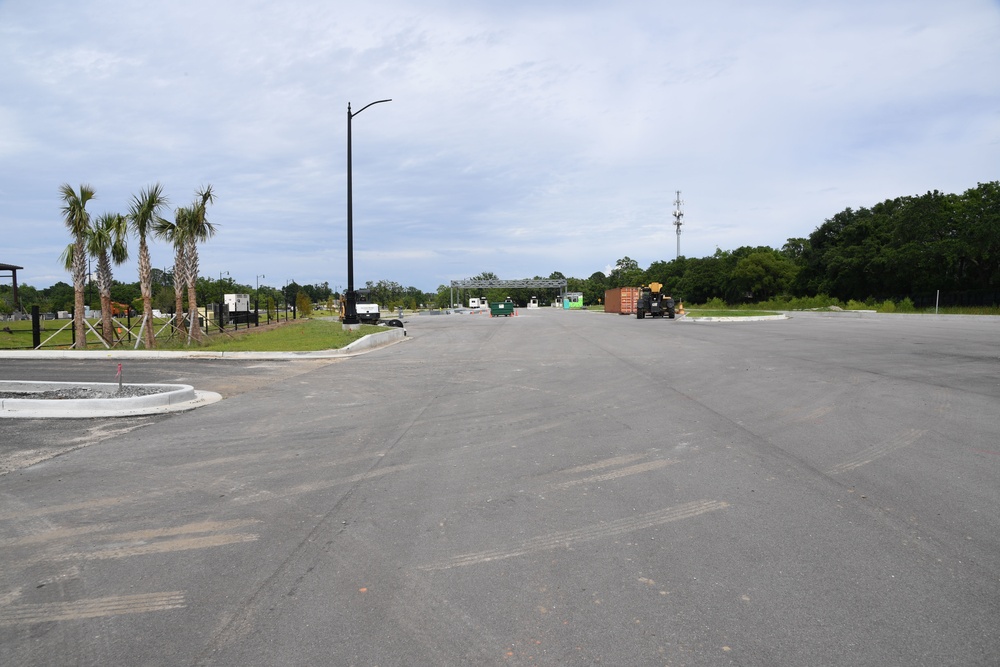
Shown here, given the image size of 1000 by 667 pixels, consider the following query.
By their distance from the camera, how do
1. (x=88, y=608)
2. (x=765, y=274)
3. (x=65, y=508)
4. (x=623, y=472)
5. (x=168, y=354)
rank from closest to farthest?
1. (x=88, y=608)
2. (x=65, y=508)
3. (x=623, y=472)
4. (x=168, y=354)
5. (x=765, y=274)

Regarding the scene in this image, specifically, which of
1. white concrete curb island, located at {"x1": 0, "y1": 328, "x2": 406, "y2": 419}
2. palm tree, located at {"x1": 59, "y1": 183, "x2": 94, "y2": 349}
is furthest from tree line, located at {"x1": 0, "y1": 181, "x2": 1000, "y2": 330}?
white concrete curb island, located at {"x1": 0, "y1": 328, "x2": 406, "y2": 419}

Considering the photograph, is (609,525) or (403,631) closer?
(403,631)

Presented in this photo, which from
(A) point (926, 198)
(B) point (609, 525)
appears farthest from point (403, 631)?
(A) point (926, 198)

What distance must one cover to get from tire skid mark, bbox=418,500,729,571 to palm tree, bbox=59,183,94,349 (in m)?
23.6

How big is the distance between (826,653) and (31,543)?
17.8 feet

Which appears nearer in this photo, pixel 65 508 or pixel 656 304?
pixel 65 508

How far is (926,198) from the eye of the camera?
192 ft

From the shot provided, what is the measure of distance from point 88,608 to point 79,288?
24012mm

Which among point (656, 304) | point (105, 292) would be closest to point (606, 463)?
point (105, 292)

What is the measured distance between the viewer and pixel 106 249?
24453 mm

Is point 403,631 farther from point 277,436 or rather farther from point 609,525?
point 277,436

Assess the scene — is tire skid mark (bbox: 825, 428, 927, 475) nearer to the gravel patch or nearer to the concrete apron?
the concrete apron

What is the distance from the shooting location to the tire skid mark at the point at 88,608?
3775 millimetres

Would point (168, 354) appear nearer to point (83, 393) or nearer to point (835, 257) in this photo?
point (83, 393)
